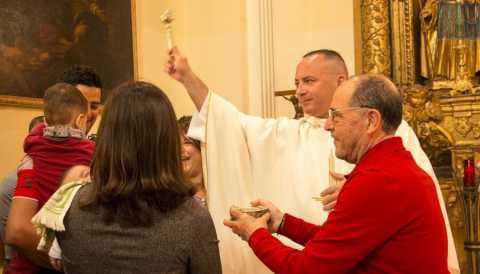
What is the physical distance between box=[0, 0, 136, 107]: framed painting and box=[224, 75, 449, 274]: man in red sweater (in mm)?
4323

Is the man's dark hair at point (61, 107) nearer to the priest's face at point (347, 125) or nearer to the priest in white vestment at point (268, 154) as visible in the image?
the priest in white vestment at point (268, 154)

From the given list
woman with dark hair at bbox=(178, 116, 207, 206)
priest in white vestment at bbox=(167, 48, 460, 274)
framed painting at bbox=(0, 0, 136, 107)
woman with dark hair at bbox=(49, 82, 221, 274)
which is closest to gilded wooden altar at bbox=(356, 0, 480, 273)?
priest in white vestment at bbox=(167, 48, 460, 274)

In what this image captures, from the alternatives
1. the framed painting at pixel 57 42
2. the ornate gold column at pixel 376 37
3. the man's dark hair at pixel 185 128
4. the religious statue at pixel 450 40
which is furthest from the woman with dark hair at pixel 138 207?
the ornate gold column at pixel 376 37

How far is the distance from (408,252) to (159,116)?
83 centimetres

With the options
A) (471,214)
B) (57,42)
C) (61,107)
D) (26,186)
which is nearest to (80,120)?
(61,107)

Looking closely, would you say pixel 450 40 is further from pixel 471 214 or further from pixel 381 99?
pixel 381 99

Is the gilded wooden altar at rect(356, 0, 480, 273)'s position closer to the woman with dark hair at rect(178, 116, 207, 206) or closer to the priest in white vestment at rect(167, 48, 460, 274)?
the priest in white vestment at rect(167, 48, 460, 274)

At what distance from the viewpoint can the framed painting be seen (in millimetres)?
5824

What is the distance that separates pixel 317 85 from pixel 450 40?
337 centimetres

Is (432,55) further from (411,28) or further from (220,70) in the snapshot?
(220,70)

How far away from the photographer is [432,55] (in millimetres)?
6445

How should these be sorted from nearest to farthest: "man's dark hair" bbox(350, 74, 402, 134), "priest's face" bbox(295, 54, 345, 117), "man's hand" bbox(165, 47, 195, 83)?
"man's dark hair" bbox(350, 74, 402, 134)
"man's hand" bbox(165, 47, 195, 83)
"priest's face" bbox(295, 54, 345, 117)

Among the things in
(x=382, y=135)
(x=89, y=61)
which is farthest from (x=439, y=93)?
(x=382, y=135)

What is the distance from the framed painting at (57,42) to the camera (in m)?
5.82
